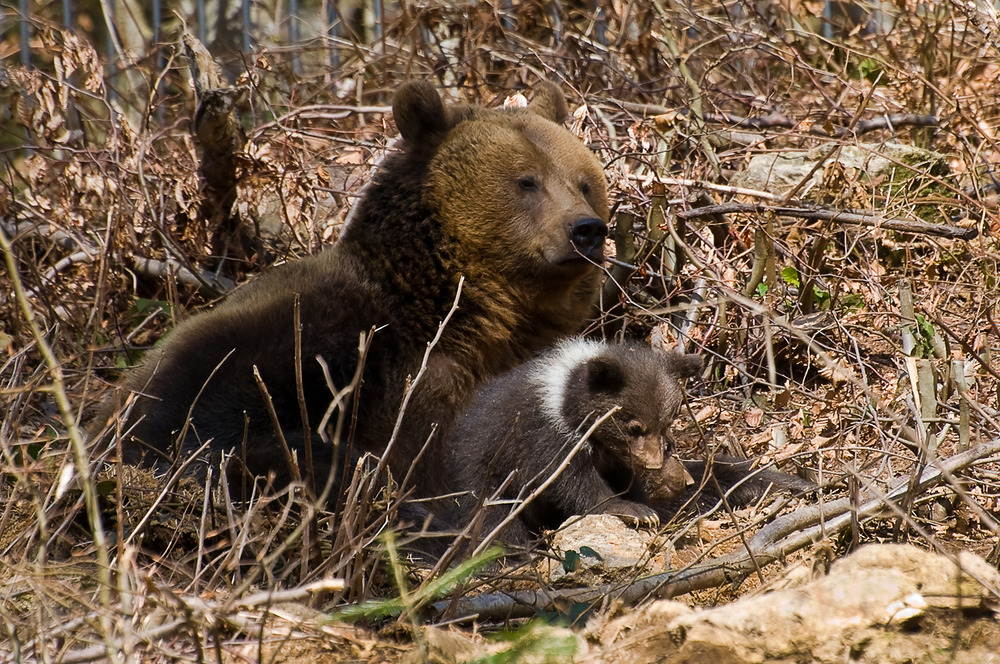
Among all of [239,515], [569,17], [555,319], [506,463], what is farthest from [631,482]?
[569,17]

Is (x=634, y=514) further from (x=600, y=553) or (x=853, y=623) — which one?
(x=853, y=623)

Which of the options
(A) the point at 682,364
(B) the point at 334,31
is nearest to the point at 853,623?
(A) the point at 682,364

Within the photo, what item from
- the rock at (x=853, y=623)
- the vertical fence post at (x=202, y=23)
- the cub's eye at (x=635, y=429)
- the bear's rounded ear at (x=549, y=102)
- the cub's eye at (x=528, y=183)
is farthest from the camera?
the vertical fence post at (x=202, y=23)

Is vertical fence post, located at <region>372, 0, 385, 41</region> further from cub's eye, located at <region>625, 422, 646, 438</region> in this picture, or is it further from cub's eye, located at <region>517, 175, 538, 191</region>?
cub's eye, located at <region>625, 422, 646, 438</region>

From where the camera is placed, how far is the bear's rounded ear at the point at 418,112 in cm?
548

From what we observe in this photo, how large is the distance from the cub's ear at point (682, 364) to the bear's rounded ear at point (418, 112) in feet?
5.61

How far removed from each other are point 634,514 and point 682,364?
2.62ft

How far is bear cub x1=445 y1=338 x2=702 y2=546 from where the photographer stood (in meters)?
4.95

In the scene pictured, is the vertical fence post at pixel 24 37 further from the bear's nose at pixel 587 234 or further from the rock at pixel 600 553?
the rock at pixel 600 553

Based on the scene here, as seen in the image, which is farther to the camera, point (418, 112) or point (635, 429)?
point (418, 112)

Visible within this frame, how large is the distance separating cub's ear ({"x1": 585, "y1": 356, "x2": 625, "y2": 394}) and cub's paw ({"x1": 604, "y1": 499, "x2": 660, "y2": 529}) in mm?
538

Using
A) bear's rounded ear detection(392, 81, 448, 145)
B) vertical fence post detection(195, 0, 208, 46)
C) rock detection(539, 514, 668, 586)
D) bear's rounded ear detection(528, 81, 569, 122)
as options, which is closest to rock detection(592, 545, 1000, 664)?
rock detection(539, 514, 668, 586)

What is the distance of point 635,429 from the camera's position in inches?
198

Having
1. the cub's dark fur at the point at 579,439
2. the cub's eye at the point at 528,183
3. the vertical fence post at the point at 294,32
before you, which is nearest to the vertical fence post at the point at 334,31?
the vertical fence post at the point at 294,32
